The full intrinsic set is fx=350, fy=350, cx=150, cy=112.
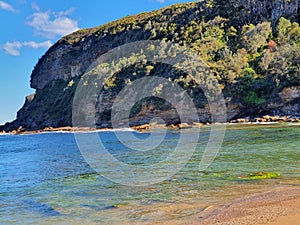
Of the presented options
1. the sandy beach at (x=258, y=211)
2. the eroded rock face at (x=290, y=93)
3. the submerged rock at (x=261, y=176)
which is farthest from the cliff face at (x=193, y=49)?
the sandy beach at (x=258, y=211)

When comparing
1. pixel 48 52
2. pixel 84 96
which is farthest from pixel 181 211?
pixel 48 52

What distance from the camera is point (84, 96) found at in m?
75.3

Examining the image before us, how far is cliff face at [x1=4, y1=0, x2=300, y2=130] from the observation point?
49.8 metres

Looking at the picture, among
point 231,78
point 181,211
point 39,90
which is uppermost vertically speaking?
point 39,90

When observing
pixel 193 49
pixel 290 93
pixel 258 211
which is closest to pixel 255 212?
pixel 258 211

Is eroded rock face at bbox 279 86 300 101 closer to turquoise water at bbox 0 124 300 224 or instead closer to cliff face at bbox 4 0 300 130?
cliff face at bbox 4 0 300 130

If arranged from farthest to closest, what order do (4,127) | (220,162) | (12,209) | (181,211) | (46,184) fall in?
(4,127), (220,162), (46,184), (12,209), (181,211)

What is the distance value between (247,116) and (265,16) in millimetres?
23659

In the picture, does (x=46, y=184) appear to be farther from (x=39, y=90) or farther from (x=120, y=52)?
(x=39, y=90)

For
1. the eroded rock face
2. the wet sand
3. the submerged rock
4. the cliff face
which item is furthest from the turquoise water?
the cliff face

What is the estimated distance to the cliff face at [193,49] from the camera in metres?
49.8

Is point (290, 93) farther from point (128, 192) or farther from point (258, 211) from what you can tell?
point (258, 211)

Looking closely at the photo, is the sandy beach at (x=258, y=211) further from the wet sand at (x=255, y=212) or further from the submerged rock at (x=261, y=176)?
the submerged rock at (x=261, y=176)

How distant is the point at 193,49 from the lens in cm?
6025
